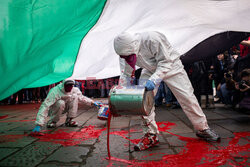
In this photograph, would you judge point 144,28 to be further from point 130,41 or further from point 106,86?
point 106,86

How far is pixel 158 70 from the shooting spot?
1.90 meters

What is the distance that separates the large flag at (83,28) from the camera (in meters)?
1.38

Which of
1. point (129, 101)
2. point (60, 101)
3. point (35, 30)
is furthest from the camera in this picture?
point (60, 101)

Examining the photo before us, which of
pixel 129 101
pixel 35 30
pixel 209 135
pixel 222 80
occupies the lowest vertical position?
pixel 209 135

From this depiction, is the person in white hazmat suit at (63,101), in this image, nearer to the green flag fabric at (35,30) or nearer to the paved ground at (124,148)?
the paved ground at (124,148)

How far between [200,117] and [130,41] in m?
1.16

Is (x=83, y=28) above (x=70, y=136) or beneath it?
above

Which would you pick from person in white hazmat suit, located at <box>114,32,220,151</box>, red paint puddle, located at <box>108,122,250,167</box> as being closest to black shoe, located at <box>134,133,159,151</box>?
person in white hazmat suit, located at <box>114,32,220,151</box>

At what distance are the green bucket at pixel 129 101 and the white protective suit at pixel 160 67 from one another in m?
0.27

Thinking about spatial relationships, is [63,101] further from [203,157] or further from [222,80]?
[222,80]

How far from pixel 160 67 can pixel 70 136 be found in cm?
165

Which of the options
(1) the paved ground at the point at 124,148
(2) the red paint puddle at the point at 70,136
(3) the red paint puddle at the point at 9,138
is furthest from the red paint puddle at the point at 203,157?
(3) the red paint puddle at the point at 9,138

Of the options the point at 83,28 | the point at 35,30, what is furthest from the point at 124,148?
the point at 35,30

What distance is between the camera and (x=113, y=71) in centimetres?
329
